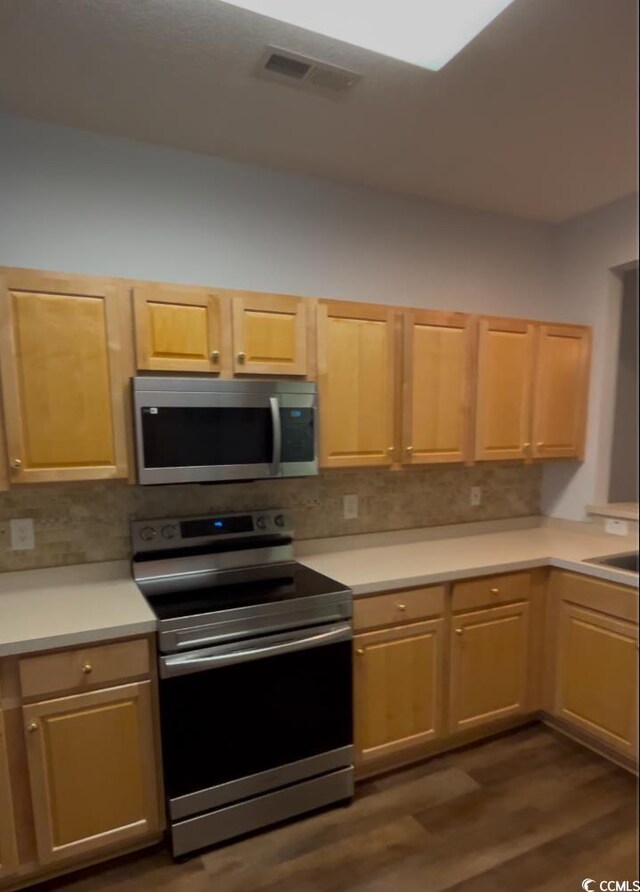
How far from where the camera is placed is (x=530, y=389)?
259cm

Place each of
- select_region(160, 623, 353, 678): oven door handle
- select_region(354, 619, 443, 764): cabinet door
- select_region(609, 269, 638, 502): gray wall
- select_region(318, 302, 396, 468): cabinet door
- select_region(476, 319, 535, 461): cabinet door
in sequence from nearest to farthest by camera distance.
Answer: select_region(160, 623, 353, 678): oven door handle
select_region(354, 619, 443, 764): cabinet door
select_region(318, 302, 396, 468): cabinet door
select_region(476, 319, 535, 461): cabinet door
select_region(609, 269, 638, 502): gray wall

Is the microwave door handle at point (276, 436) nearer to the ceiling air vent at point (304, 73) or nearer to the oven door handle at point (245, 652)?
the oven door handle at point (245, 652)

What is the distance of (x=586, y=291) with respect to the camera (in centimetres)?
278

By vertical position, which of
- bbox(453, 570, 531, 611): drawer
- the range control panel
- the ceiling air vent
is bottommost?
bbox(453, 570, 531, 611): drawer

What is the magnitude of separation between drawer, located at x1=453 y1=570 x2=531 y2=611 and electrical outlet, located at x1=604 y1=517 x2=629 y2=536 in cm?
71

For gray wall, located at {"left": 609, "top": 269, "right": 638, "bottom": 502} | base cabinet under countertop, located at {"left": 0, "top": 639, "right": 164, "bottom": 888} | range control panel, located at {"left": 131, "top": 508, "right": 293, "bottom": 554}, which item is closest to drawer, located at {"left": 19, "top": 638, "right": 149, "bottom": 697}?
base cabinet under countertop, located at {"left": 0, "top": 639, "right": 164, "bottom": 888}

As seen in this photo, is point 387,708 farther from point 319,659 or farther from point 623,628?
point 623,628

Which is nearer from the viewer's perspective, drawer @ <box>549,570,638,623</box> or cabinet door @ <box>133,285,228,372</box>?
cabinet door @ <box>133,285,228,372</box>

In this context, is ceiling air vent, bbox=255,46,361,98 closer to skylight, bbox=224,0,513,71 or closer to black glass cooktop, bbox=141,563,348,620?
skylight, bbox=224,0,513,71

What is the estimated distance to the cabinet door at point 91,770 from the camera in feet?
4.97

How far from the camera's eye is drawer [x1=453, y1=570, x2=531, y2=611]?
2148 mm

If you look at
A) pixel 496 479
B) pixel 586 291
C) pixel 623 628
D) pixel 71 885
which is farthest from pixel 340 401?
pixel 71 885

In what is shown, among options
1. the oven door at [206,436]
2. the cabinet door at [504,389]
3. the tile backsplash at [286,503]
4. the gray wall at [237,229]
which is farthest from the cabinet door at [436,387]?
the oven door at [206,436]

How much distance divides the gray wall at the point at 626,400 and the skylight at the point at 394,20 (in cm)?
217
